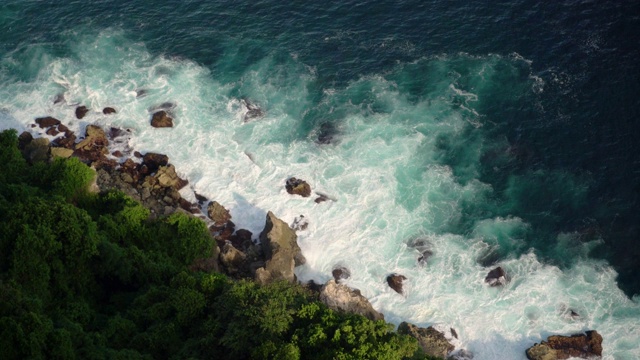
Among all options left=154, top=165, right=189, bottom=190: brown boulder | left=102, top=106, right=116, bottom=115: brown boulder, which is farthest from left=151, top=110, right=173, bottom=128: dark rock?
left=154, top=165, right=189, bottom=190: brown boulder

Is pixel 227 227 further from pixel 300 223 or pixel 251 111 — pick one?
pixel 251 111

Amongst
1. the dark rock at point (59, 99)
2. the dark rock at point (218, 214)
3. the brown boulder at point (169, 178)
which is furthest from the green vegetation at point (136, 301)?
the dark rock at point (59, 99)

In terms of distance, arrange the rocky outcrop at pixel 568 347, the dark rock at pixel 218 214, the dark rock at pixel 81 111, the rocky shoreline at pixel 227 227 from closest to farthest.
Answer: the rocky outcrop at pixel 568 347 < the rocky shoreline at pixel 227 227 < the dark rock at pixel 218 214 < the dark rock at pixel 81 111

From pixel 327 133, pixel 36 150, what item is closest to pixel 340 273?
pixel 327 133

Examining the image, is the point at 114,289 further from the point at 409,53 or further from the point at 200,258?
the point at 409,53

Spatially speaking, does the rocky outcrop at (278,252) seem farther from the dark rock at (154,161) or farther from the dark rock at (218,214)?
the dark rock at (154,161)

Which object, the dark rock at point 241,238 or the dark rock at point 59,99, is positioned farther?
the dark rock at point 59,99

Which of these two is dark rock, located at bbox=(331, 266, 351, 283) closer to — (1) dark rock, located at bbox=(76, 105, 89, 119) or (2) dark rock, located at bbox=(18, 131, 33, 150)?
(1) dark rock, located at bbox=(76, 105, 89, 119)

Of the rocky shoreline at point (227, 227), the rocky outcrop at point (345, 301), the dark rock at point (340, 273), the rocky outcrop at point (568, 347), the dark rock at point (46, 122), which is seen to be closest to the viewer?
the rocky outcrop at point (568, 347)
